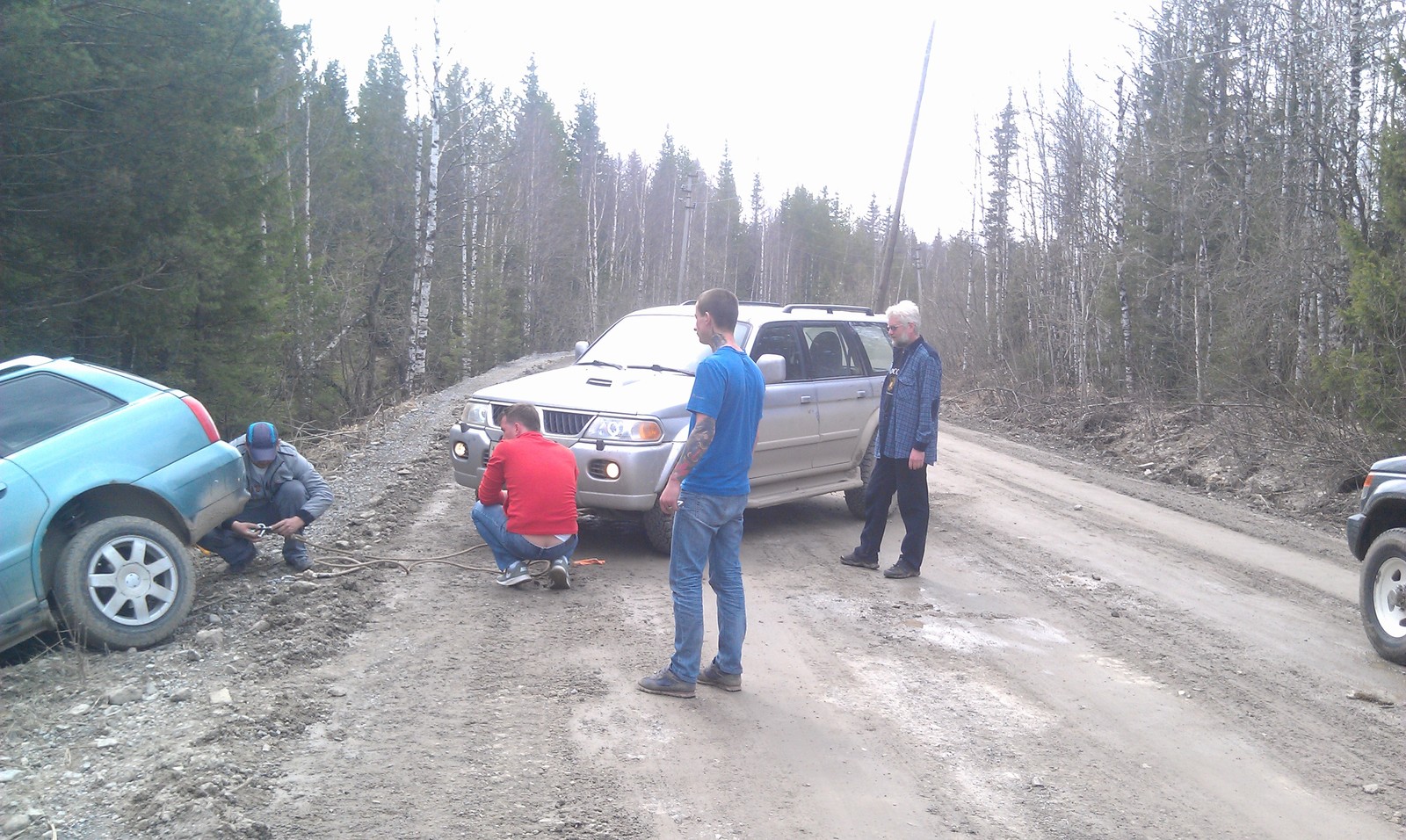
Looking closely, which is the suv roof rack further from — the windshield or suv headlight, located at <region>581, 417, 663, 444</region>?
suv headlight, located at <region>581, 417, 663, 444</region>

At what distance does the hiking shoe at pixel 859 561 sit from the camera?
26.0 ft

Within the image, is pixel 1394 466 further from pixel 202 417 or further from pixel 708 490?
pixel 202 417

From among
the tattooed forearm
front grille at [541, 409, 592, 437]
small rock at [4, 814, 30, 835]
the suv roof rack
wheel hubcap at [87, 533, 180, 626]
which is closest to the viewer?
small rock at [4, 814, 30, 835]

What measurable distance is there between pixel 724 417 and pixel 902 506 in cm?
327

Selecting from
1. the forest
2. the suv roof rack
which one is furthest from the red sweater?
the forest

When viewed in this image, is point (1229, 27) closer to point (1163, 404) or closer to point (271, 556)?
point (1163, 404)

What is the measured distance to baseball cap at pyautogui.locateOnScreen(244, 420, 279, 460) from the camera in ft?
21.8

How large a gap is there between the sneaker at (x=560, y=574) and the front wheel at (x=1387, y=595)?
5020 mm

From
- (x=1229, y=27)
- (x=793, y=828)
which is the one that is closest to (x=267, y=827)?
(x=793, y=828)

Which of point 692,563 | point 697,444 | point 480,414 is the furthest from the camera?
point 480,414

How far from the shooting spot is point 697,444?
16.1ft

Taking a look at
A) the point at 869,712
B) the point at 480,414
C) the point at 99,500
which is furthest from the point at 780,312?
the point at 99,500

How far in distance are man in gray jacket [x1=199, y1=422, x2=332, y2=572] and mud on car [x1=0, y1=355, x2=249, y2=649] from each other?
1.58 ft

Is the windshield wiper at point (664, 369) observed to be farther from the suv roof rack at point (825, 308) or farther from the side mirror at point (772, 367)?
the suv roof rack at point (825, 308)
